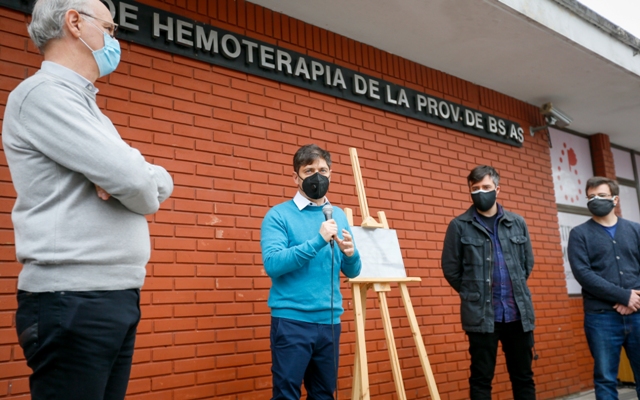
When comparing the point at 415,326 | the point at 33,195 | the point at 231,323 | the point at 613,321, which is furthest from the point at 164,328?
the point at 613,321

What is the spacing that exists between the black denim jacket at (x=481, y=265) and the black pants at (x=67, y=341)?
264cm

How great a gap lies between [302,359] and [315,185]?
33.9 inches

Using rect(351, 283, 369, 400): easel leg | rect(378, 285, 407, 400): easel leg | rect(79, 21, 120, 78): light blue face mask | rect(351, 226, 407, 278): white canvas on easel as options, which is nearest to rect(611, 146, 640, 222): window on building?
rect(351, 226, 407, 278): white canvas on easel

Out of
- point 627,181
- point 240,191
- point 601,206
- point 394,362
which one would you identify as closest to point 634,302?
point 601,206

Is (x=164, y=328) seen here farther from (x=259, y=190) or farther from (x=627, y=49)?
(x=627, y=49)

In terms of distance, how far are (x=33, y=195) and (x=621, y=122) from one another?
7.62 metres

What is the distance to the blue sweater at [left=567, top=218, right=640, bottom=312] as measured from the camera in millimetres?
3914

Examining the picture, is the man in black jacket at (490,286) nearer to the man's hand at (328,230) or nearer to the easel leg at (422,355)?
the easel leg at (422,355)

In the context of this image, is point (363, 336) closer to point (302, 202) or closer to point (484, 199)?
point (302, 202)

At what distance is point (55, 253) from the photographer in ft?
5.05

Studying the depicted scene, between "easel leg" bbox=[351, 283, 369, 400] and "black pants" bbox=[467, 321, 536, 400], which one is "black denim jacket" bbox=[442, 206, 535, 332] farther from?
"easel leg" bbox=[351, 283, 369, 400]

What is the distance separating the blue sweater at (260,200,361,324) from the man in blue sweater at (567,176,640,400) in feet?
6.36

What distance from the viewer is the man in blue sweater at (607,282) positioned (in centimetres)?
383

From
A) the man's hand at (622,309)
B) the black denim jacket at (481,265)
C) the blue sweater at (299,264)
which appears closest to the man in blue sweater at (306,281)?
the blue sweater at (299,264)
